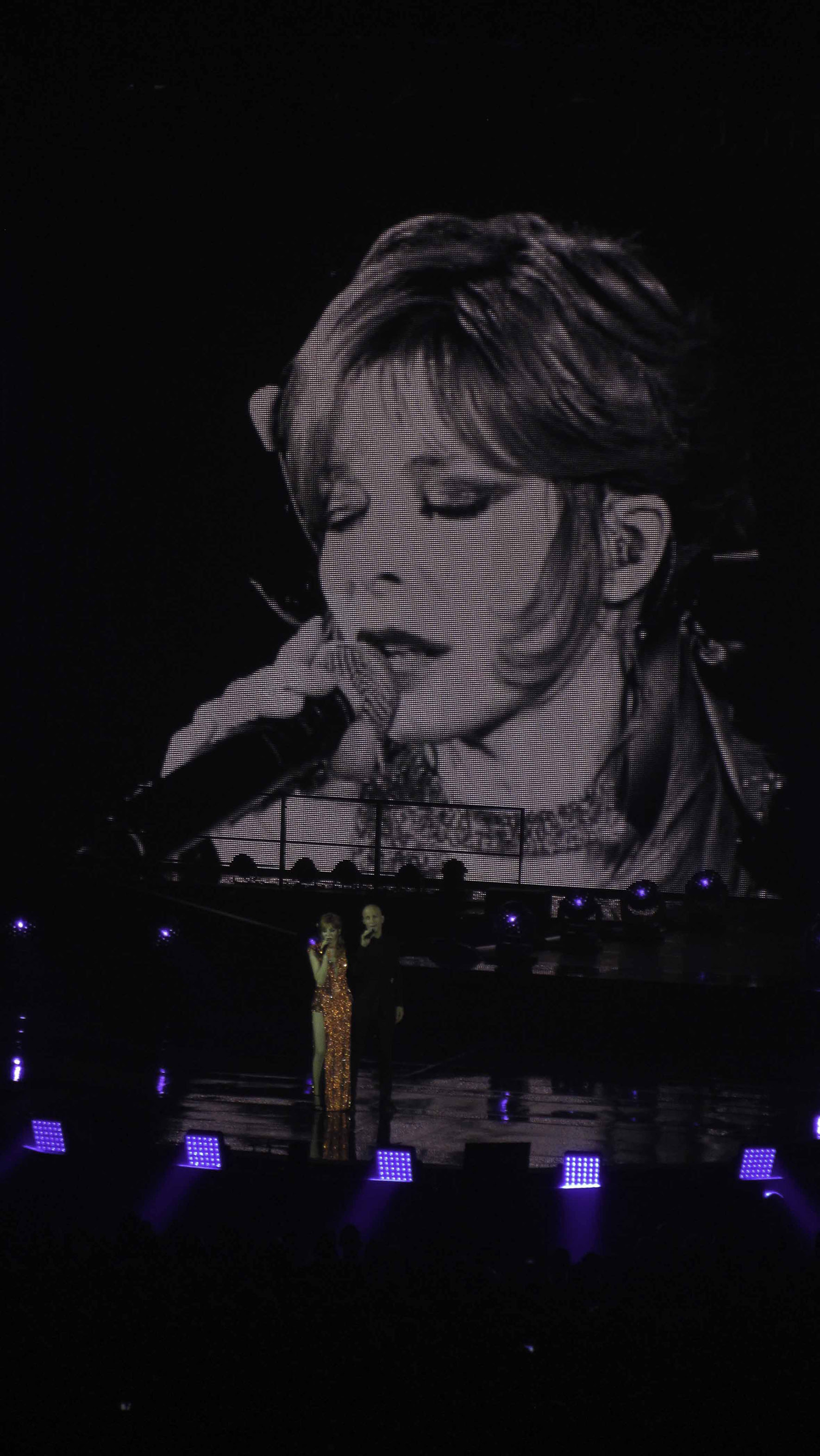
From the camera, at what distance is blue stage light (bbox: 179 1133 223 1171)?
5434 millimetres

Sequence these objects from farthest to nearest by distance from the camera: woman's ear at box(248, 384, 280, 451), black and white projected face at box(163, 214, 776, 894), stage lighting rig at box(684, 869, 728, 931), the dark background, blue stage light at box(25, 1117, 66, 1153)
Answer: woman's ear at box(248, 384, 280, 451), black and white projected face at box(163, 214, 776, 894), stage lighting rig at box(684, 869, 728, 931), the dark background, blue stage light at box(25, 1117, 66, 1153)

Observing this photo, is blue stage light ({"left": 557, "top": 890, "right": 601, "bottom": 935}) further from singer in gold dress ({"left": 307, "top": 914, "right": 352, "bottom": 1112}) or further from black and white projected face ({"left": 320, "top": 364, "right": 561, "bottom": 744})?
singer in gold dress ({"left": 307, "top": 914, "right": 352, "bottom": 1112})

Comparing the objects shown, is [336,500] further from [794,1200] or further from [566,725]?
[794,1200]

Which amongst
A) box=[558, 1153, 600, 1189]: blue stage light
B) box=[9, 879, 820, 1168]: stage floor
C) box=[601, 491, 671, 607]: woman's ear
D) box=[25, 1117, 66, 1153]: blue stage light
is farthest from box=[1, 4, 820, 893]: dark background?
box=[558, 1153, 600, 1189]: blue stage light

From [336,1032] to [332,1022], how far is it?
Answer: 0.18 feet

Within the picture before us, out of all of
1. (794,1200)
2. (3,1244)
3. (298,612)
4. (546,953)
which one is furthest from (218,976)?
(3,1244)

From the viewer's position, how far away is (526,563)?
10.7 meters

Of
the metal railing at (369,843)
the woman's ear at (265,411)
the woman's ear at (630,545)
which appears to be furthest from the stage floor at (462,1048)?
the woman's ear at (265,411)

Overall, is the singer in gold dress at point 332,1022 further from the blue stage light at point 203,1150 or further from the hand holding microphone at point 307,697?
the hand holding microphone at point 307,697

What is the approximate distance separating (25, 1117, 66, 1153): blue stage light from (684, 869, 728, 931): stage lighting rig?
20.0ft

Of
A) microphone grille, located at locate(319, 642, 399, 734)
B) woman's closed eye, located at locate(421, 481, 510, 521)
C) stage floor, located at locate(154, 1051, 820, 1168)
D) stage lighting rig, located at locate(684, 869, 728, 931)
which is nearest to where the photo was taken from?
stage floor, located at locate(154, 1051, 820, 1168)

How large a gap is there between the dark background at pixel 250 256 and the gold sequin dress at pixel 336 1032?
3573mm

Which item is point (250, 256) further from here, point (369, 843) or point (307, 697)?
point (369, 843)

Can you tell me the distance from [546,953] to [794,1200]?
15.2 feet
